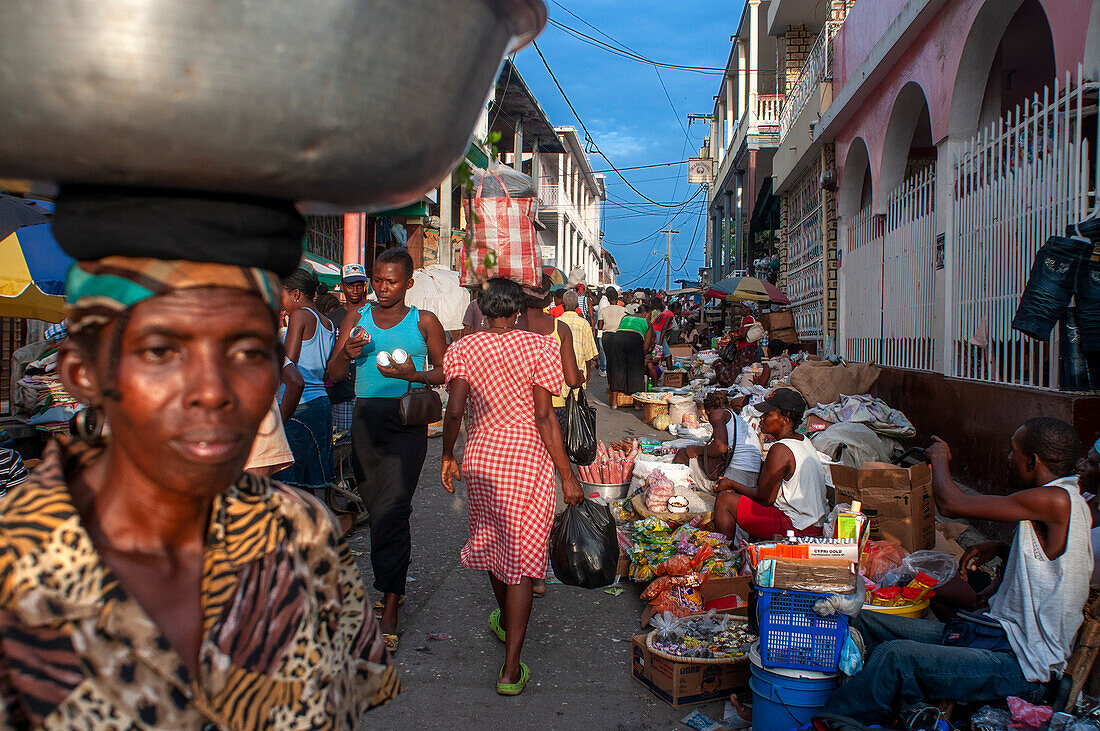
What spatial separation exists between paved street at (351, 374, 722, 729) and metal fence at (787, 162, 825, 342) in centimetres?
935

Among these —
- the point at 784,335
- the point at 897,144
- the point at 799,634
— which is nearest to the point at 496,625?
the point at 799,634

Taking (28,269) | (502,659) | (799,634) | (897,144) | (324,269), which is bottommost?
(502,659)

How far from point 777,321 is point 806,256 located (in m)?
1.70

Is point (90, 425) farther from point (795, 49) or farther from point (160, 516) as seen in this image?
point (795, 49)

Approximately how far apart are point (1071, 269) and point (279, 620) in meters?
4.92

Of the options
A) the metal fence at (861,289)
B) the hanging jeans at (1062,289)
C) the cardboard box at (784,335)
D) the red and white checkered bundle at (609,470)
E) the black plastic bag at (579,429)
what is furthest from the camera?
the cardboard box at (784,335)

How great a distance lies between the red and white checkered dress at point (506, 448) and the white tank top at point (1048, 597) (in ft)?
6.44

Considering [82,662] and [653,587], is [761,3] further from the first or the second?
[82,662]

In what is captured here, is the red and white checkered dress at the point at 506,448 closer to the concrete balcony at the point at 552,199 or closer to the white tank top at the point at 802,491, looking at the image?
the white tank top at the point at 802,491

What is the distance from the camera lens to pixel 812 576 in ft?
10.8

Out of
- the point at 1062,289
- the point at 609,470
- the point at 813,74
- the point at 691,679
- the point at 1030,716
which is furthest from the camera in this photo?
the point at 813,74

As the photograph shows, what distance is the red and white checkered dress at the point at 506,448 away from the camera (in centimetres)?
382

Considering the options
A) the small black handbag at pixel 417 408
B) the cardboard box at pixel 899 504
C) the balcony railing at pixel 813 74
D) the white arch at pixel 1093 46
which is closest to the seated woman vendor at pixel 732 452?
the cardboard box at pixel 899 504

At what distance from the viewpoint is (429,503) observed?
6.95m
